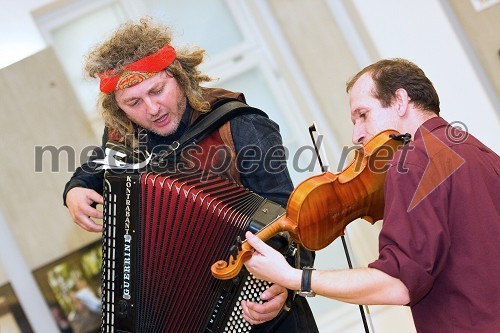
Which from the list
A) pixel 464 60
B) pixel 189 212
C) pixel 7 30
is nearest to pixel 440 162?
pixel 189 212

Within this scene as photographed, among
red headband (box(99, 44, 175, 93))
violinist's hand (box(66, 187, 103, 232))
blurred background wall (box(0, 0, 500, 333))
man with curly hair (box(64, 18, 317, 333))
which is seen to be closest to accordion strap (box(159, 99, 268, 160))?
man with curly hair (box(64, 18, 317, 333))

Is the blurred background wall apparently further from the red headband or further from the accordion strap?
the accordion strap

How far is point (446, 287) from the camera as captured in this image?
172 centimetres

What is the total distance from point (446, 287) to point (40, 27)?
385cm

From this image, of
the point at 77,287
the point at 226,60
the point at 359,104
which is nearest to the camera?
the point at 359,104

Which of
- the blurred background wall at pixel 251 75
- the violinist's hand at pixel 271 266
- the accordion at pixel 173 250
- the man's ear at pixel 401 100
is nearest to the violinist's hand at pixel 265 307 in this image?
the accordion at pixel 173 250

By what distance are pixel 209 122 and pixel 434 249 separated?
3.07 feet

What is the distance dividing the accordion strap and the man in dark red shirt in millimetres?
563

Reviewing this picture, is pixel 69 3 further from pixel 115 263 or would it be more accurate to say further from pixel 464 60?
pixel 115 263

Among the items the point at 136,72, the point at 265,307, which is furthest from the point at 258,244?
the point at 136,72

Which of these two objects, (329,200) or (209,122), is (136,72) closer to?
(209,122)

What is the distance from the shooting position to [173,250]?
2113 millimetres

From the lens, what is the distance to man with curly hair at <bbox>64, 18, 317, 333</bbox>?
2.28m

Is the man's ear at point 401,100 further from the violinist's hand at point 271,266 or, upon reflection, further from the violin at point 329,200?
the violinist's hand at point 271,266
